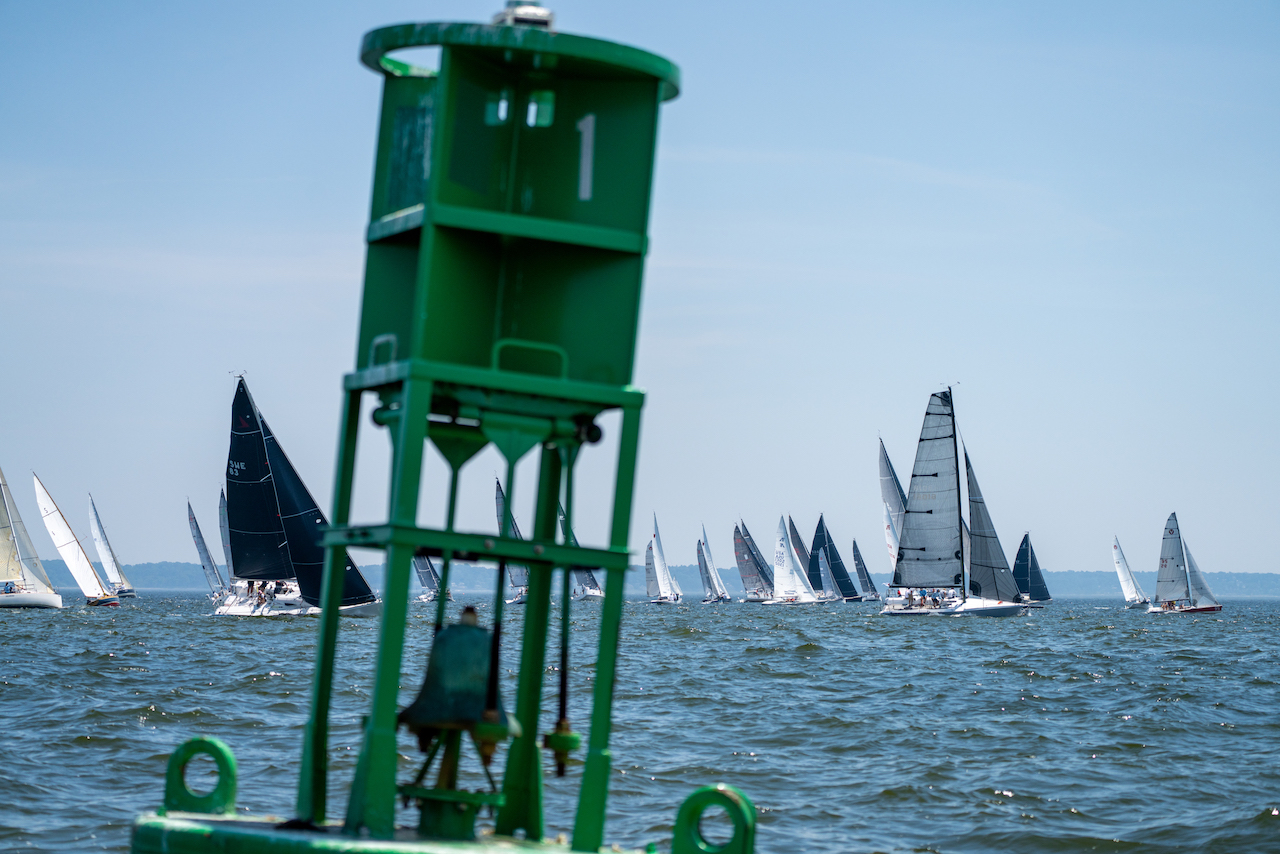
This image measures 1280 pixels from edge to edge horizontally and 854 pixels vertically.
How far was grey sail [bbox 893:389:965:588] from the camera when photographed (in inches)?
2682

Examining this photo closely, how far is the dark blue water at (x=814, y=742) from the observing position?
1474cm

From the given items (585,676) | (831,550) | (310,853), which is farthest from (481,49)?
(831,550)

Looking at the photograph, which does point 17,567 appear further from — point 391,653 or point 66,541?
point 391,653

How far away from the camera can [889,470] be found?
8906 cm

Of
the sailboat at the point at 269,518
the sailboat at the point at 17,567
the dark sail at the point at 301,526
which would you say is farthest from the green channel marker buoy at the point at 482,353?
the sailboat at the point at 17,567

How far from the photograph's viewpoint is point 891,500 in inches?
3541

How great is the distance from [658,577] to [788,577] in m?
17.5

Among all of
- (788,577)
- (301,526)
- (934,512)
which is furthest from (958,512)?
(788,577)

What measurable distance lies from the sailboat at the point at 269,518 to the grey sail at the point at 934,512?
1051 inches

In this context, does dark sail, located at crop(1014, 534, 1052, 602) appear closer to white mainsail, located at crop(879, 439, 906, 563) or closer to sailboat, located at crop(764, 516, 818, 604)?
sailboat, located at crop(764, 516, 818, 604)

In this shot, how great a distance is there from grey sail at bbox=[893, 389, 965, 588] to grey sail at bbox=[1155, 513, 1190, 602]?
125ft

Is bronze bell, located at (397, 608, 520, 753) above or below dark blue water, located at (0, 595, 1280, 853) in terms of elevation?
above

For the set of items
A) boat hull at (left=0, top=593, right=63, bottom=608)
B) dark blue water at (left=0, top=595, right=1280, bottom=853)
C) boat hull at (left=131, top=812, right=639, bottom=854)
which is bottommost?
boat hull at (left=0, top=593, right=63, bottom=608)

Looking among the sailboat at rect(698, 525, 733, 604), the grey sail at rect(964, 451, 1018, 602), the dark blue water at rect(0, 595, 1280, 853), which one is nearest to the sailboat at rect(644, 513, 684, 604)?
the sailboat at rect(698, 525, 733, 604)
